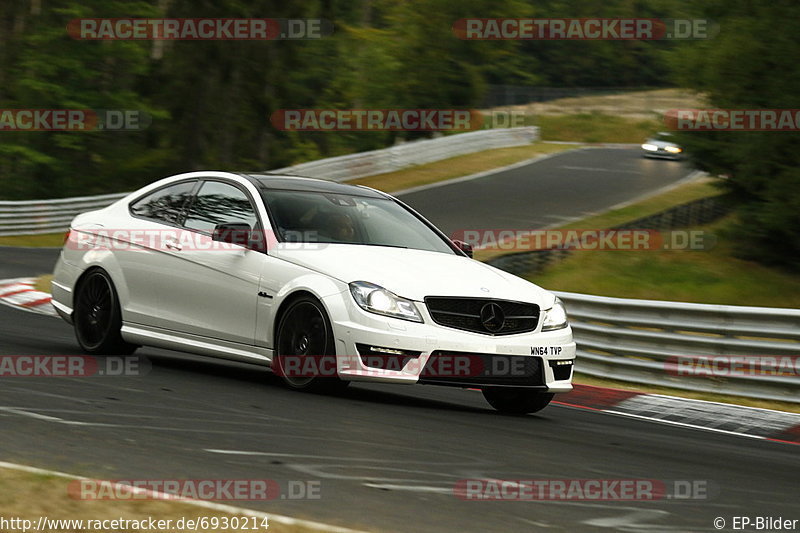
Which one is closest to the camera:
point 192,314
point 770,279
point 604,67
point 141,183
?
point 192,314

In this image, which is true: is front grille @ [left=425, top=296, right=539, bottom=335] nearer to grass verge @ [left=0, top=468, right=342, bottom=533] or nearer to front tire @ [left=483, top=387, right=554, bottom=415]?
front tire @ [left=483, top=387, right=554, bottom=415]

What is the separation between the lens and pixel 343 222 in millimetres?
9602

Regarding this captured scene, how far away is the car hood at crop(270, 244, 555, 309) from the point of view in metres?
8.62

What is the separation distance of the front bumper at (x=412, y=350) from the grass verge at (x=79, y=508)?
11.0ft

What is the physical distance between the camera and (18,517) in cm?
480

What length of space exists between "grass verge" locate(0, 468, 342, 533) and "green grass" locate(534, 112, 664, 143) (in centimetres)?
6821

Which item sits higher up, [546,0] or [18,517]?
[546,0]

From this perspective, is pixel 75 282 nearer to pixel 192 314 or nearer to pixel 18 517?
pixel 192 314

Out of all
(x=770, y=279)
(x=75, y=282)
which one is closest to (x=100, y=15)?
(x=770, y=279)

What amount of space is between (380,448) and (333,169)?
2973 cm

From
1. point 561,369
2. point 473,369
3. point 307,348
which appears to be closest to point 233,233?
point 307,348

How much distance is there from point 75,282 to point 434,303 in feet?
12.4

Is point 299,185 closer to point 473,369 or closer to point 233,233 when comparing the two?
point 233,233

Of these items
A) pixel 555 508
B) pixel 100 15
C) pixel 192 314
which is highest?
pixel 100 15
